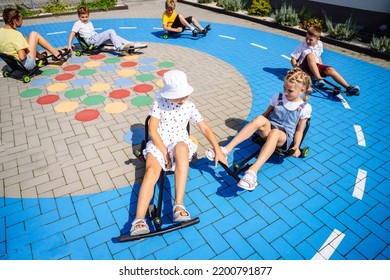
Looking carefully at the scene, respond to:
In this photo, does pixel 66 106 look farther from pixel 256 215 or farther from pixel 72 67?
pixel 256 215

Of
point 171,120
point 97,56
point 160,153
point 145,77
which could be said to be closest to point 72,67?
point 97,56

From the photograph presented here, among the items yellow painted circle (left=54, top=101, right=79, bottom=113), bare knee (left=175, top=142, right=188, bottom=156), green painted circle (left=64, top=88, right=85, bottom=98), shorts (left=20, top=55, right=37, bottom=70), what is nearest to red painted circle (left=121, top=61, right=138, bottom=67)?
green painted circle (left=64, top=88, right=85, bottom=98)

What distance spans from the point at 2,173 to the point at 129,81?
3504mm

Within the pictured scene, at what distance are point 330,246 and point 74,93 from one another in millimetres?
5723

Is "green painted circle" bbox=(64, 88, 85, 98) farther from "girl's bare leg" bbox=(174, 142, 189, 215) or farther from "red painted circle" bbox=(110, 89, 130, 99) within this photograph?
"girl's bare leg" bbox=(174, 142, 189, 215)

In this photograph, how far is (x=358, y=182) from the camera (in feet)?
13.1

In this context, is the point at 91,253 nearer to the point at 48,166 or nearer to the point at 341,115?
the point at 48,166

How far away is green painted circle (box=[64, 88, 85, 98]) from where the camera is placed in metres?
6.04

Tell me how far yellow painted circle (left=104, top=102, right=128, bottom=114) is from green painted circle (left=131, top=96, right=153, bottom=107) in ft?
0.76

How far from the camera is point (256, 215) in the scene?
347 cm

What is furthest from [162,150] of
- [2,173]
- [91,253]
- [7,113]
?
[7,113]
